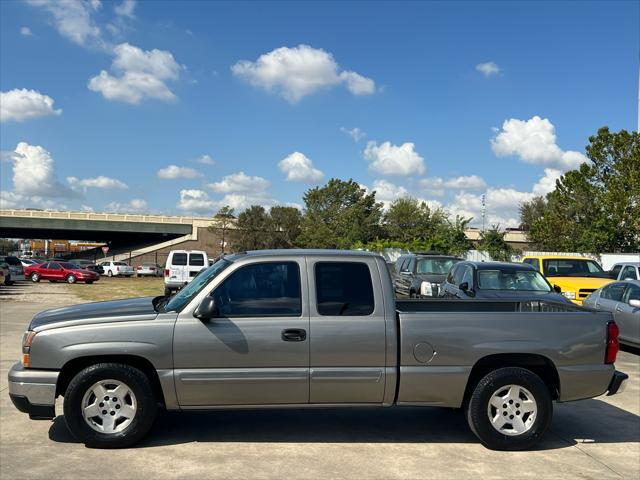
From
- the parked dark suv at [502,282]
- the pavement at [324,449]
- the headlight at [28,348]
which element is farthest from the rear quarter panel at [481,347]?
the parked dark suv at [502,282]

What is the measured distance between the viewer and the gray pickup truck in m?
5.37

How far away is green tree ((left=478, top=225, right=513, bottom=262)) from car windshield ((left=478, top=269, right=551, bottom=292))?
23.7 meters

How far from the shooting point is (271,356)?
17.8 ft

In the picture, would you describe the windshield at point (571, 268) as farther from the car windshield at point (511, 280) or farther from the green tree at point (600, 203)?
the green tree at point (600, 203)

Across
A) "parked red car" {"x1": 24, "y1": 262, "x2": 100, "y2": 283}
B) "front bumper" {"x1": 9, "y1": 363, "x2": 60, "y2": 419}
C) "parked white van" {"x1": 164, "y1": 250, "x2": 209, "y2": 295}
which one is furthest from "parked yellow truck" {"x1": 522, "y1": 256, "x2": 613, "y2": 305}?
"parked red car" {"x1": 24, "y1": 262, "x2": 100, "y2": 283}

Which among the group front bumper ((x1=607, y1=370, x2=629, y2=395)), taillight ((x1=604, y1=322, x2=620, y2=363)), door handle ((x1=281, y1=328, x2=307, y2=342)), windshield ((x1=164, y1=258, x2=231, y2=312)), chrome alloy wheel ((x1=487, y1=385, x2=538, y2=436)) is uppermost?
windshield ((x1=164, y1=258, x2=231, y2=312))

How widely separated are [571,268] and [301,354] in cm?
1504

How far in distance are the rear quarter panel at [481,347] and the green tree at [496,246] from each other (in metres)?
30.3

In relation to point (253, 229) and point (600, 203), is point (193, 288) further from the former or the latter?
point (253, 229)

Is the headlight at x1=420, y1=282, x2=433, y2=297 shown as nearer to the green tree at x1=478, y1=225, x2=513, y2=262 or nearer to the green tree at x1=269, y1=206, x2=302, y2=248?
the green tree at x1=478, y1=225, x2=513, y2=262

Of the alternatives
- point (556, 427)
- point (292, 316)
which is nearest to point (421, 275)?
point (556, 427)

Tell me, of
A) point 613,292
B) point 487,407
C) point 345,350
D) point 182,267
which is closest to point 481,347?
point 487,407

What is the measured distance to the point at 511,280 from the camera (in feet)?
39.9

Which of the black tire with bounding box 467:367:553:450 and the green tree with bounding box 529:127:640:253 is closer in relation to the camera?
the black tire with bounding box 467:367:553:450
